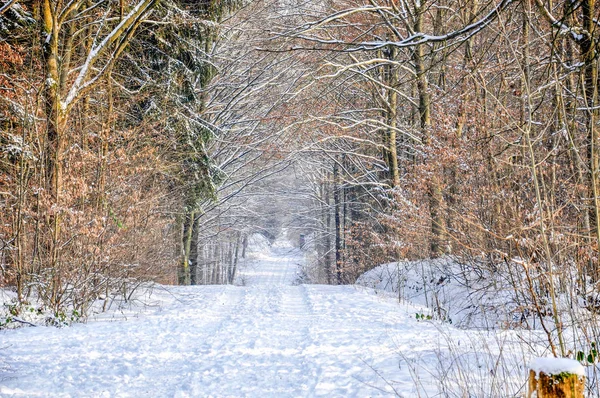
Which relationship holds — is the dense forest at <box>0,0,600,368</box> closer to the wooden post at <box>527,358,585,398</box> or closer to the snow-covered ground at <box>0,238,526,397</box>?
the snow-covered ground at <box>0,238,526,397</box>

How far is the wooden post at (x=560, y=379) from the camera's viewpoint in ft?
6.69

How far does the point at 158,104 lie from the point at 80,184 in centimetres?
519

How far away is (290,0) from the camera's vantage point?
16859mm

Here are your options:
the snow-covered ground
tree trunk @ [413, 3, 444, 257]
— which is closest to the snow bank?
tree trunk @ [413, 3, 444, 257]

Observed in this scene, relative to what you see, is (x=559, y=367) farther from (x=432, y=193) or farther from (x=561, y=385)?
(x=432, y=193)

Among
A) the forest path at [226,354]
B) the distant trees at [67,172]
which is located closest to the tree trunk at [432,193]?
the forest path at [226,354]

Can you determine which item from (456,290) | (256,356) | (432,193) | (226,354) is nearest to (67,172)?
(226,354)

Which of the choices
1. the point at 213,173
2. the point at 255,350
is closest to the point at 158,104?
the point at 213,173

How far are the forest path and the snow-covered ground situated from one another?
1cm

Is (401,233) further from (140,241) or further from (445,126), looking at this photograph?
(140,241)

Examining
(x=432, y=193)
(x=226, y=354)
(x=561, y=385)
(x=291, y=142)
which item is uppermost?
(x=291, y=142)

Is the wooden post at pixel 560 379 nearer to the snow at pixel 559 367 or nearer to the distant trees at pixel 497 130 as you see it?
the snow at pixel 559 367

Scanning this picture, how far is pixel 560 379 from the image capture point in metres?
2.04

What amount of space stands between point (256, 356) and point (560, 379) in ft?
13.0
